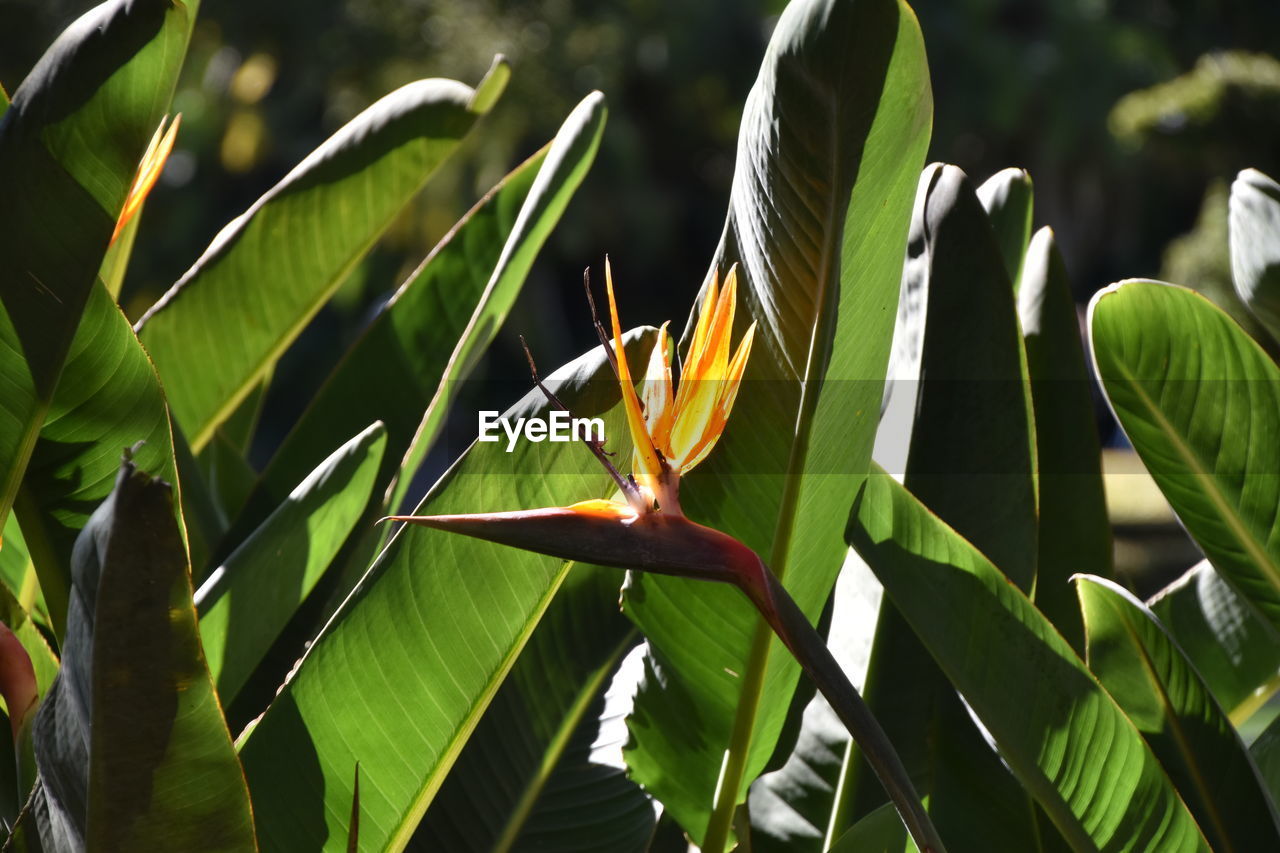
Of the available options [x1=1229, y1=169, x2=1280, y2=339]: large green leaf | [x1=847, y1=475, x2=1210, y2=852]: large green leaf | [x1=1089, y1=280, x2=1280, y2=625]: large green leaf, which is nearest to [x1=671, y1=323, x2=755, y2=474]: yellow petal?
[x1=847, y1=475, x2=1210, y2=852]: large green leaf

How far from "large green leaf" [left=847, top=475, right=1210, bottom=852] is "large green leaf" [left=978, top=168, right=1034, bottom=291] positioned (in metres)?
0.29

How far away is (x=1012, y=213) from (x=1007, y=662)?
0.33m

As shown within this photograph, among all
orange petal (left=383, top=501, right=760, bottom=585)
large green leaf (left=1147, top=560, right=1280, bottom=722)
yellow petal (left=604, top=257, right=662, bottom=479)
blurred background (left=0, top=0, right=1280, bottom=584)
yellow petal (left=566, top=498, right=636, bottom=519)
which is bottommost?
large green leaf (left=1147, top=560, right=1280, bottom=722)

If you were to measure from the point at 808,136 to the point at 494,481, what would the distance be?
183mm

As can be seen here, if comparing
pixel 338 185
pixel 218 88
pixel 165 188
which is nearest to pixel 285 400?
pixel 165 188

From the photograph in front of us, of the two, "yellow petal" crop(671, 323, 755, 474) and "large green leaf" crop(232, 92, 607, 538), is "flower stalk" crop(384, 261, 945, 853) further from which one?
"large green leaf" crop(232, 92, 607, 538)

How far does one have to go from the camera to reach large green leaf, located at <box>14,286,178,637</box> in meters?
0.53

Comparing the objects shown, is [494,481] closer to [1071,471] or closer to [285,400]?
[1071,471]

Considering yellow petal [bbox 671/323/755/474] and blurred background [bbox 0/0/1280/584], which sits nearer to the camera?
yellow petal [bbox 671/323/755/474]

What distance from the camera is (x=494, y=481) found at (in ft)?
1.61

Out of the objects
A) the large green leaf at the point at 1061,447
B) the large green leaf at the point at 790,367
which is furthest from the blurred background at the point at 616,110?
the large green leaf at the point at 790,367

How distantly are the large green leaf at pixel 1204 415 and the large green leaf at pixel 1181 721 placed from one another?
0.09m

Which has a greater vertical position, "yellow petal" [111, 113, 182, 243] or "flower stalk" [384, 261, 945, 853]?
"yellow petal" [111, 113, 182, 243]

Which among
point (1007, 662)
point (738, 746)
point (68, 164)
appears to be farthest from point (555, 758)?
point (68, 164)
